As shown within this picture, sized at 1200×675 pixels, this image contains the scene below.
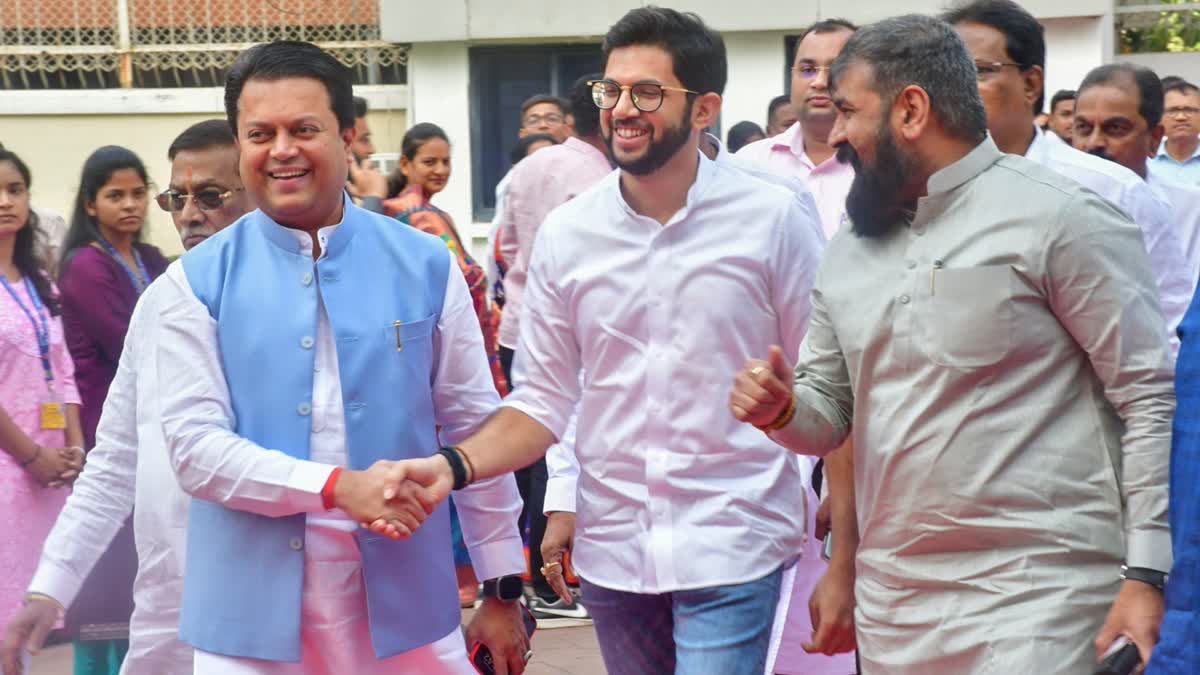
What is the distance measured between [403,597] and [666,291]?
1.06 m

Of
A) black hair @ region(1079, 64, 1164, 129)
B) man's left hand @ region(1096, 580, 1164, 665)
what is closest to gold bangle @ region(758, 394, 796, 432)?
man's left hand @ region(1096, 580, 1164, 665)

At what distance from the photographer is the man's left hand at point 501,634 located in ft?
14.4

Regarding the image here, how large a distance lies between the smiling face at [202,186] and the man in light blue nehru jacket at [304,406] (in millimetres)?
893

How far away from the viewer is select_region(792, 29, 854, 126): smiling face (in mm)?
6191

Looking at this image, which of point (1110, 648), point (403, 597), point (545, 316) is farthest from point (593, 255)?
point (1110, 648)

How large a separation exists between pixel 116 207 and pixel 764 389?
352cm

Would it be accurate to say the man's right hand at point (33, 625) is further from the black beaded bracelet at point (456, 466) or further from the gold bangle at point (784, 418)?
the gold bangle at point (784, 418)

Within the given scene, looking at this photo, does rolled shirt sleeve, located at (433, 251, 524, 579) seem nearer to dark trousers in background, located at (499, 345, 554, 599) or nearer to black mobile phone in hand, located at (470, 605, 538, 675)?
black mobile phone in hand, located at (470, 605, 538, 675)

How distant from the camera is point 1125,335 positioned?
339 centimetres

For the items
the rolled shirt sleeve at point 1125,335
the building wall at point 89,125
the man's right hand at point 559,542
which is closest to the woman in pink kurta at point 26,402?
the man's right hand at point 559,542

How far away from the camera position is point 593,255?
4.59 m

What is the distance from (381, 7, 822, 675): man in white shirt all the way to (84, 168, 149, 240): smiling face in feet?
7.30

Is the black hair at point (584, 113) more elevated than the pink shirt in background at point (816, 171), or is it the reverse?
the black hair at point (584, 113)

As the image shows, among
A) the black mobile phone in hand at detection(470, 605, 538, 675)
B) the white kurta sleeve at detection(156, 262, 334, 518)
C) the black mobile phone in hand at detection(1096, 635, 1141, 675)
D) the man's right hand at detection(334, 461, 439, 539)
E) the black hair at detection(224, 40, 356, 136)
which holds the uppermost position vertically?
the black hair at detection(224, 40, 356, 136)
